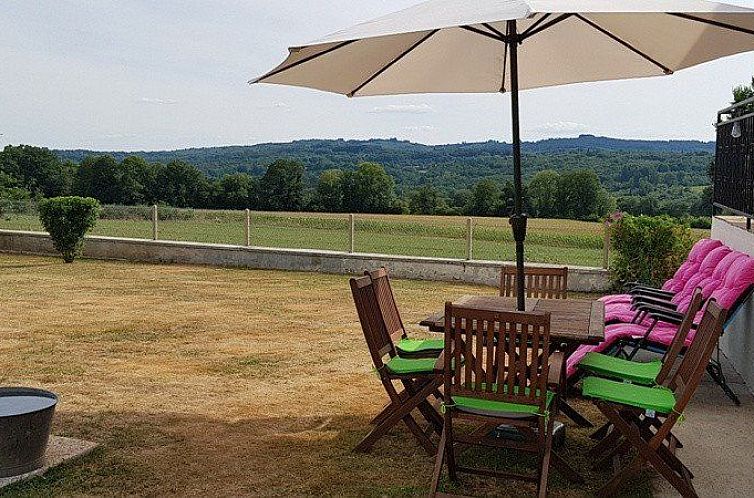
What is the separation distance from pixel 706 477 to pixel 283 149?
115ft

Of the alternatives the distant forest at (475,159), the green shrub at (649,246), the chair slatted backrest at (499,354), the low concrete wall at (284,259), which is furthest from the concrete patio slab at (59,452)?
the distant forest at (475,159)

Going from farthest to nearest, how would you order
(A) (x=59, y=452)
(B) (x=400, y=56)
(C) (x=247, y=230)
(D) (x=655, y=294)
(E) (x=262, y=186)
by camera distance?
(E) (x=262, y=186) < (C) (x=247, y=230) < (D) (x=655, y=294) < (B) (x=400, y=56) < (A) (x=59, y=452)

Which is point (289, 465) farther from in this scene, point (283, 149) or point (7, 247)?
point (283, 149)

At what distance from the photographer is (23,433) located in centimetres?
427

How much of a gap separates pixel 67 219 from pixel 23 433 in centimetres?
1179

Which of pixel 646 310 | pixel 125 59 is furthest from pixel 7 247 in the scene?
pixel 646 310

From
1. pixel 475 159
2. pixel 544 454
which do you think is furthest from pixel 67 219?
pixel 475 159

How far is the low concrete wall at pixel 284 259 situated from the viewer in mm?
12773

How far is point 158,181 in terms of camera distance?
3028cm

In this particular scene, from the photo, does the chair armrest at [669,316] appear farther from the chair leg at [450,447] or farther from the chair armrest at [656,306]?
the chair leg at [450,447]

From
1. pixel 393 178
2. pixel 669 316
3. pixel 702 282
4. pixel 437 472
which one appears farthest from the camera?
pixel 393 178

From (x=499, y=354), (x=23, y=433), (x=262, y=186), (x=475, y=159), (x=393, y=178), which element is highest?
(x=475, y=159)

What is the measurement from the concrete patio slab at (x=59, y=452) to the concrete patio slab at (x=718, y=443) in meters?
3.33

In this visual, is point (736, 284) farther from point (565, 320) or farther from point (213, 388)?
point (213, 388)
